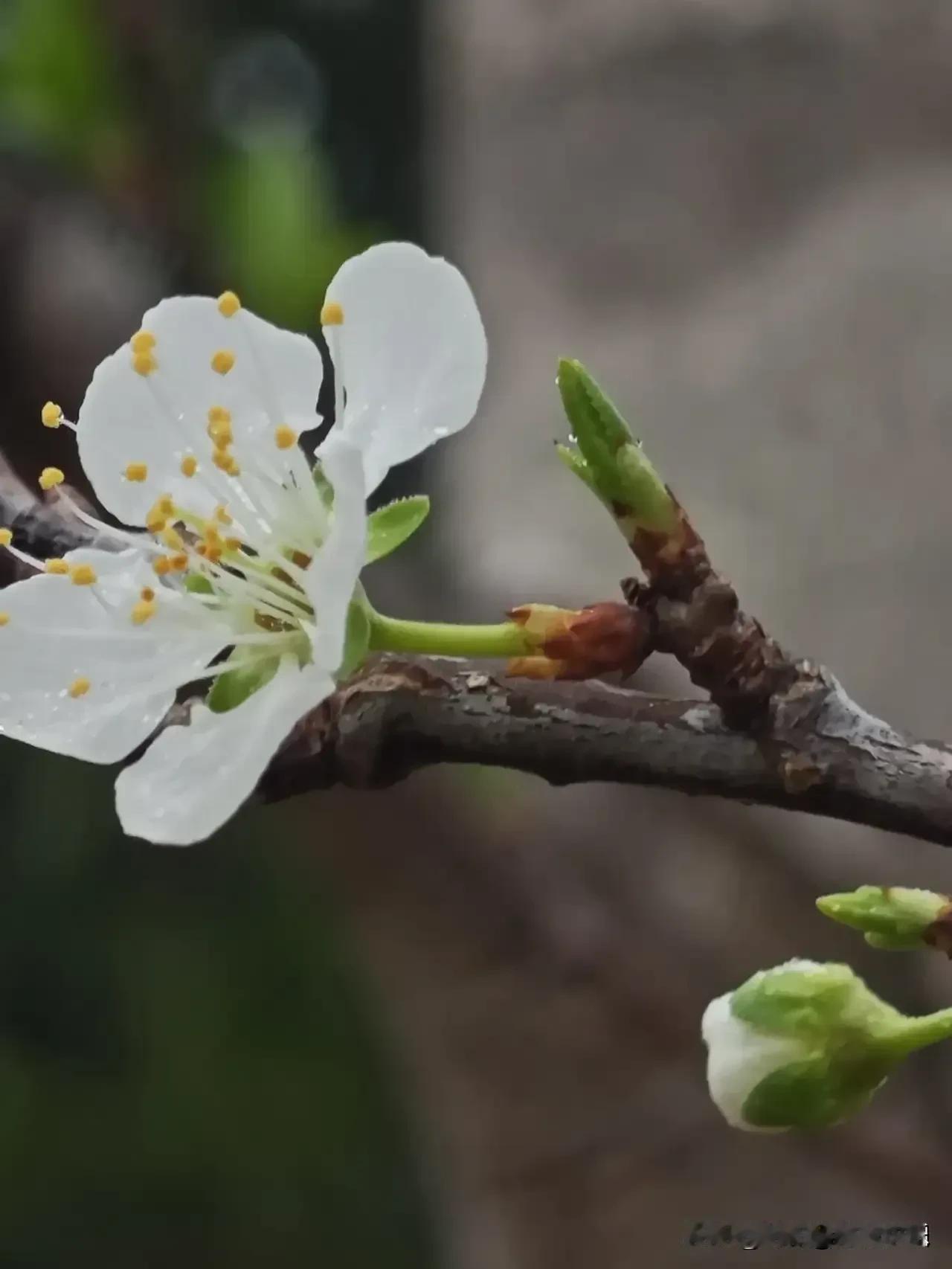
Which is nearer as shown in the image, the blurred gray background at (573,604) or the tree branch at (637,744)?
the tree branch at (637,744)

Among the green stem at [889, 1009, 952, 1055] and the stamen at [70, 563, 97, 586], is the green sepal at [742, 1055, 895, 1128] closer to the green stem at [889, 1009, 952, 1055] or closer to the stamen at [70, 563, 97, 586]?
the green stem at [889, 1009, 952, 1055]

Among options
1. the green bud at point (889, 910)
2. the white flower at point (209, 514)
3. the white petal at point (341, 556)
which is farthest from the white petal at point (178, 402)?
the green bud at point (889, 910)

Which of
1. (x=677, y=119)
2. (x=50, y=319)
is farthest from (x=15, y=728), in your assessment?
(x=677, y=119)

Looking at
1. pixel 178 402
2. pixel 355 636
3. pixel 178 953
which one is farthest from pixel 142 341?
pixel 178 953

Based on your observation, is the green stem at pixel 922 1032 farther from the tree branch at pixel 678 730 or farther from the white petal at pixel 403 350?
the white petal at pixel 403 350

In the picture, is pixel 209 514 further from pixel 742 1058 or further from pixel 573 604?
pixel 573 604

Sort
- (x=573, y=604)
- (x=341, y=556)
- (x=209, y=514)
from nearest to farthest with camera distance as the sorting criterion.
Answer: (x=341, y=556), (x=209, y=514), (x=573, y=604)
